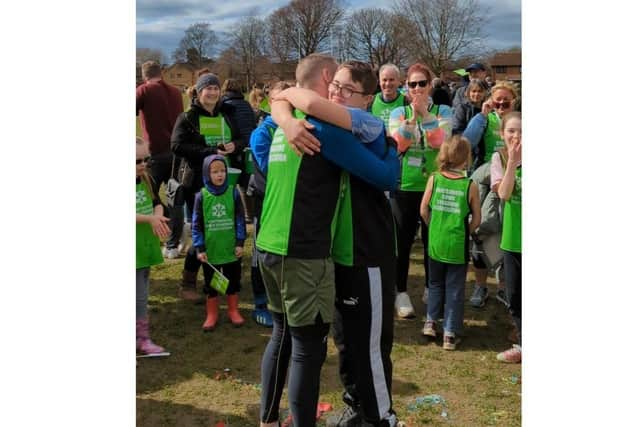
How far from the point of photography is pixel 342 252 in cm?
254

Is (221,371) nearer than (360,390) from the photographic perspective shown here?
No

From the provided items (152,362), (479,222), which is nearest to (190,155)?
(152,362)

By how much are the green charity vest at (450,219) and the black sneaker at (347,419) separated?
1490 mm

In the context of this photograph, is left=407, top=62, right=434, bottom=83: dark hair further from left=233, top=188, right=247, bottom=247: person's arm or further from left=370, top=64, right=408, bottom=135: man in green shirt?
left=233, top=188, right=247, bottom=247: person's arm

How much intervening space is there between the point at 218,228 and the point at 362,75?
2368 millimetres

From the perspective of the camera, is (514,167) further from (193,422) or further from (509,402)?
(193,422)

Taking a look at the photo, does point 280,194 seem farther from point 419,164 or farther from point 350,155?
point 419,164

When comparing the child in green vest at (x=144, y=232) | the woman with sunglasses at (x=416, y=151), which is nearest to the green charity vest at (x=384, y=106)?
the woman with sunglasses at (x=416, y=151)

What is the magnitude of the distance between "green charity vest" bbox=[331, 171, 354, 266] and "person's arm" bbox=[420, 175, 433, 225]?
196cm

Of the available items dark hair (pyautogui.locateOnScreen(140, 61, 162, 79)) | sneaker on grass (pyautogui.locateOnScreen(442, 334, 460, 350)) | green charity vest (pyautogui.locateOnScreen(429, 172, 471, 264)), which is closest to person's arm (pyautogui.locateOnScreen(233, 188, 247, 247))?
green charity vest (pyautogui.locateOnScreen(429, 172, 471, 264))

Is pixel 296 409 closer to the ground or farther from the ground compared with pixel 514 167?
closer to the ground

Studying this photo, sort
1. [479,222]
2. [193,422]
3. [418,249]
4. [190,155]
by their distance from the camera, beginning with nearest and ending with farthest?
[193,422] → [479,222] → [190,155] → [418,249]

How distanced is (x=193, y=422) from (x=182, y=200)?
3.13m

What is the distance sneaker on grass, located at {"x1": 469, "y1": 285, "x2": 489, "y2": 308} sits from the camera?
521 centimetres
